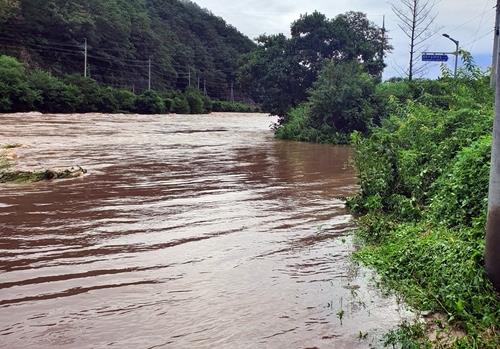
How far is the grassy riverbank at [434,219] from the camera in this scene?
413cm

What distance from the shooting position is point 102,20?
7256 centimetres

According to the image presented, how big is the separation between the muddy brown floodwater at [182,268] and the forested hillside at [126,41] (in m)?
55.1

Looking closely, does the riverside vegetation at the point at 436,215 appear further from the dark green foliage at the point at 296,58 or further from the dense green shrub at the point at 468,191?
the dark green foliage at the point at 296,58

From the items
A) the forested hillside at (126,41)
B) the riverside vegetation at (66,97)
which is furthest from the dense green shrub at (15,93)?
the forested hillside at (126,41)

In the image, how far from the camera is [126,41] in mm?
77438

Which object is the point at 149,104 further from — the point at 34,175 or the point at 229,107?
the point at 34,175

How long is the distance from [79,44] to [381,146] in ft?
216

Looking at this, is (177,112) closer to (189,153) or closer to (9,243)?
(189,153)

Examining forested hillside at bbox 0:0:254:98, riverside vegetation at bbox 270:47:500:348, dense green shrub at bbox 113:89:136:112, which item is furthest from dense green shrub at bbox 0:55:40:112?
riverside vegetation at bbox 270:47:500:348

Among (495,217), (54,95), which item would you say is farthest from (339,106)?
(54,95)

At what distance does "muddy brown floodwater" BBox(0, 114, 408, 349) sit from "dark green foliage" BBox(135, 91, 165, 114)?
47.3 meters

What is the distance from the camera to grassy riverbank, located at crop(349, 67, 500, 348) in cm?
413

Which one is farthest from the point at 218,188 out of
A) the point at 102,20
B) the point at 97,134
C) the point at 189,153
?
the point at 102,20

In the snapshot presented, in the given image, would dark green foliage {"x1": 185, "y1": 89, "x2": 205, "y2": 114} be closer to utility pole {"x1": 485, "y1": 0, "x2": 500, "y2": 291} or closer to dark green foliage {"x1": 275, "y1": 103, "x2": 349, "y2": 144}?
dark green foliage {"x1": 275, "y1": 103, "x2": 349, "y2": 144}
